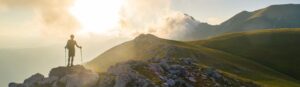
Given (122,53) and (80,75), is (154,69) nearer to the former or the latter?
(80,75)

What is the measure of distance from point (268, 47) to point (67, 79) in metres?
127

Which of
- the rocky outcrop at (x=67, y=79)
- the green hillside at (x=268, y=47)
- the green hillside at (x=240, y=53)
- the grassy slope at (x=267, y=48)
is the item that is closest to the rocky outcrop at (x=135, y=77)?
the rocky outcrop at (x=67, y=79)

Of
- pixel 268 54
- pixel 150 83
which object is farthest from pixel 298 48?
pixel 150 83

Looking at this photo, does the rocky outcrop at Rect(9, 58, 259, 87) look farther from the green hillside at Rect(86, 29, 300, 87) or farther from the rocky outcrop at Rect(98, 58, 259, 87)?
the green hillside at Rect(86, 29, 300, 87)

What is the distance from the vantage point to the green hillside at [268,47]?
488ft

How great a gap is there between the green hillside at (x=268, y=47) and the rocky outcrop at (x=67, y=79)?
92114 millimetres

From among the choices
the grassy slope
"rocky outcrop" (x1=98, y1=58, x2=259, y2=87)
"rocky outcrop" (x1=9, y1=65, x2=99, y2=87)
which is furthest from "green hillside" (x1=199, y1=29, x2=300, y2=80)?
"rocky outcrop" (x1=9, y1=65, x2=99, y2=87)

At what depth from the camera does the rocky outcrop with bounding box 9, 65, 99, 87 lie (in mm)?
58938

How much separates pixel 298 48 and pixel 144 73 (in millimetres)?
127837

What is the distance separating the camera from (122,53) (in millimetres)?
193000

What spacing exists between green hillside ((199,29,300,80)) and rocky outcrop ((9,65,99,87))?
302 feet

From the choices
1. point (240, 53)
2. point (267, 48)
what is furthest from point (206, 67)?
point (267, 48)

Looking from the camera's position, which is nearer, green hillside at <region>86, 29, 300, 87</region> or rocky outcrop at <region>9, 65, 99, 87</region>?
rocky outcrop at <region>9, 65, 99, 87</region>

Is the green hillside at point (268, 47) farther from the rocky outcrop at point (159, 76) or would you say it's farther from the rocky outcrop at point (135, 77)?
the rocky outcrop at point (135, 77)
